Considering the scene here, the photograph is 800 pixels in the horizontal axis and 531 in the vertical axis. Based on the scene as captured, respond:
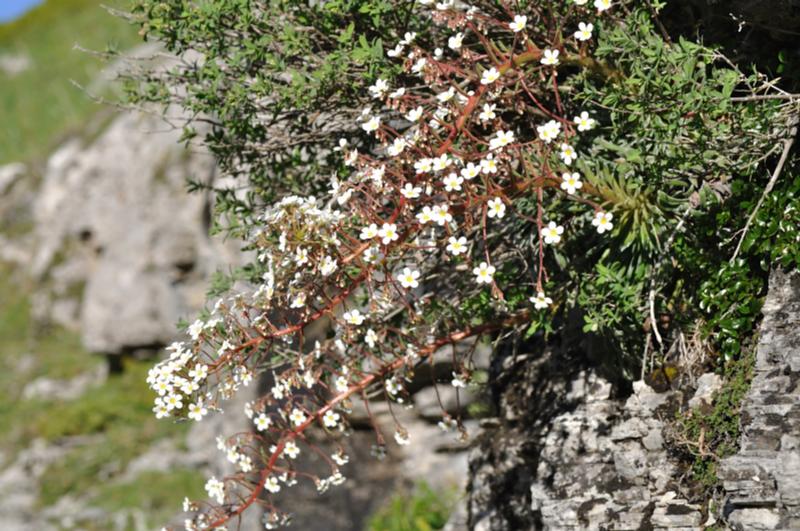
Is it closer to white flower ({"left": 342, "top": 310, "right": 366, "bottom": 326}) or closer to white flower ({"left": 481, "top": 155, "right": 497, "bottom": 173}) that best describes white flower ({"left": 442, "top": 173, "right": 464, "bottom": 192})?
white flower ({"left": 481, "top": 155, "right": 497, "bottom": 173})

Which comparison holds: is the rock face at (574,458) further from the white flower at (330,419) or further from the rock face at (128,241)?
the rock face at (128,241)

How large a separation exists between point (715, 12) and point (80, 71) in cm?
2444

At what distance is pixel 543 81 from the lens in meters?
4.23

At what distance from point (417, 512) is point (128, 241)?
24.5 ft

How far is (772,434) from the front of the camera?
3.49 m

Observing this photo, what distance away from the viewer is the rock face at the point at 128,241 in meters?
13.2

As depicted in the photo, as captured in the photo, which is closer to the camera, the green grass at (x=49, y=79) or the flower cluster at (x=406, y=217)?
the flower cluster at (x=406, y=217)

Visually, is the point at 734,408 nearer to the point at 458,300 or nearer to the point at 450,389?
the point at 458,300

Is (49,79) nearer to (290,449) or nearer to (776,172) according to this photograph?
(290,449)

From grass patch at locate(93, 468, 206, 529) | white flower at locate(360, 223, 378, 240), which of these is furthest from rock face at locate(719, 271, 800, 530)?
grass patch at locate(93, 468, 206, 529)

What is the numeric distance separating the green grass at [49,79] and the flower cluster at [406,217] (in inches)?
624

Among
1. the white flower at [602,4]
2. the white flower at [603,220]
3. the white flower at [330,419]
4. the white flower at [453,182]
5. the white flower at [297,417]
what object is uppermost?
the white flower at [602,4]

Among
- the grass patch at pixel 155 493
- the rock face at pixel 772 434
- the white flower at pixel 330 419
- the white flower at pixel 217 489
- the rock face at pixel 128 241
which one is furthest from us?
the rock face at pixel 128 241

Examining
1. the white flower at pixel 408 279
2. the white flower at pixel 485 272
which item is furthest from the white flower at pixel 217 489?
the white flower at pixel 485 272
